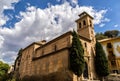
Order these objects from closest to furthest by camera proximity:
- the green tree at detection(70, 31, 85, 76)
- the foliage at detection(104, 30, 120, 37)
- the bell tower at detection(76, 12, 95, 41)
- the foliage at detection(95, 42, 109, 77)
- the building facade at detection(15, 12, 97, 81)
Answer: the green tree at detection(70, 31, 85, 76)
the building facade at detection(15, 12, 97, 81)
the foliage at detection(95, 42, 109, 77)
the bell tower at detection(76, 12, 95, 41)
the foliage at detection(104, 30, 120, 37)

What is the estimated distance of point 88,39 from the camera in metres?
28.2

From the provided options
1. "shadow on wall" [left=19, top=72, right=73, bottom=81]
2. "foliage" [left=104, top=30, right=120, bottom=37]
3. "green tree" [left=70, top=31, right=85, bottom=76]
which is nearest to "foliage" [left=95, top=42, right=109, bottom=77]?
"green tree" [left=70, top=31, right=85, bottom=76]

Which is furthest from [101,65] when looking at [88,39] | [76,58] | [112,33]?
[112,33]

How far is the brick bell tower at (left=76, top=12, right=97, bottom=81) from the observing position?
25.8 meters

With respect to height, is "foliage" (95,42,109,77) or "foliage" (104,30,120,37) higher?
"foliage" (104,30,120,37)

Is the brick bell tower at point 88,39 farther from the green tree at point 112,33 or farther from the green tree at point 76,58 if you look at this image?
the green tree at point 112,33

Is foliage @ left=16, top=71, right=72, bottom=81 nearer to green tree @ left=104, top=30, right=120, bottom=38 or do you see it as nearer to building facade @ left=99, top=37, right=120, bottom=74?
building facade @ left=99, top=37, right=120, bottom=74

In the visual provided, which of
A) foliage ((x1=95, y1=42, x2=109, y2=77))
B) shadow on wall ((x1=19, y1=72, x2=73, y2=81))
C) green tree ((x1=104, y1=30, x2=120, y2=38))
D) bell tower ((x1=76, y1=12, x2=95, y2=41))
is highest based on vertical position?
green tree ((x1=104, y1=30, x2=120, y2=38))

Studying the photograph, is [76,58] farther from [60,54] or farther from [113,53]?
[113,53]

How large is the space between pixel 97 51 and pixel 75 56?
8753 mm

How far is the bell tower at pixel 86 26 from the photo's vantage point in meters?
30.0

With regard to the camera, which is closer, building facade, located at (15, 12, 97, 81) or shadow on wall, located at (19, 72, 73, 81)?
shadow on wall, located at (19, 72, 73, 81)

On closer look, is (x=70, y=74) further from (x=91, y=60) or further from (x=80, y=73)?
(x=91, y=60)

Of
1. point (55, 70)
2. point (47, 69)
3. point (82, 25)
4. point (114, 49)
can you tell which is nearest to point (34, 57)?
point (47, 69)
